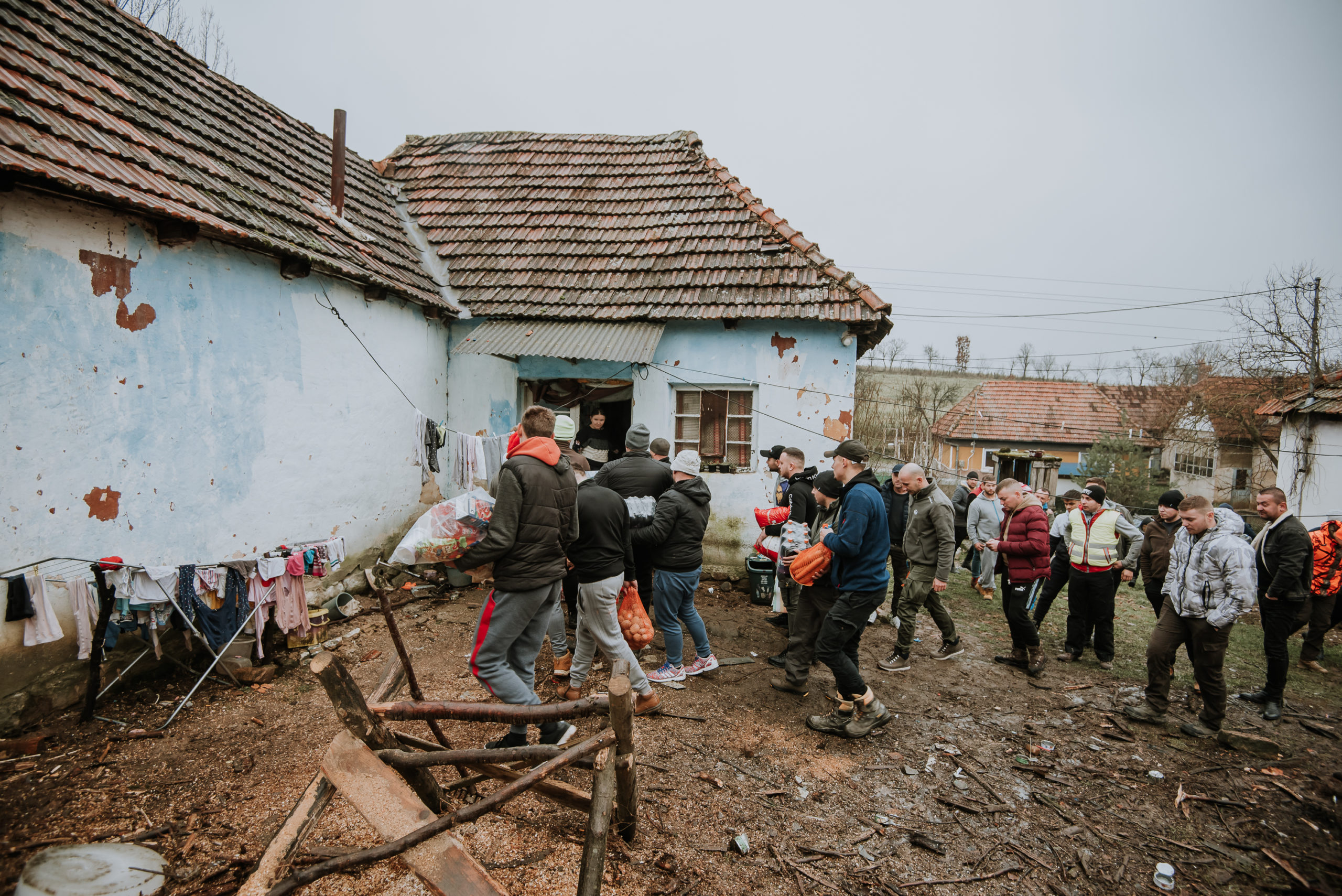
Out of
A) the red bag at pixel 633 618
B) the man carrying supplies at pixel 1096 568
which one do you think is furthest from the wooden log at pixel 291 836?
the man carrying supplies at pixel 1096 568

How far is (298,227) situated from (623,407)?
18.6 feet

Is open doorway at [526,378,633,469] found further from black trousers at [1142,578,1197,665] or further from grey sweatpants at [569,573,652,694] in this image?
black trousers at [1142,578,1197,665]

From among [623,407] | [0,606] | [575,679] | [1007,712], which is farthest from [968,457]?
[0,606]

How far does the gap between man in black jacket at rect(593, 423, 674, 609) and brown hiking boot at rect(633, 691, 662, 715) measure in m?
0.89

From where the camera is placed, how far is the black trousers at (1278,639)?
17.2 ft

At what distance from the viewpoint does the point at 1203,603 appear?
4.62 m

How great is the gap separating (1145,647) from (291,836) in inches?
346

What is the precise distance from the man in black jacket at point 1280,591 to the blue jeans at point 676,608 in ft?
16.8

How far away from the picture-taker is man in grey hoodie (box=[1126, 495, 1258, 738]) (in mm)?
4465

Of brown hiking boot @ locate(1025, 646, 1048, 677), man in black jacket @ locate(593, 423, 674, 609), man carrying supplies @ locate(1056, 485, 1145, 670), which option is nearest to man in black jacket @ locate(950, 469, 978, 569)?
man carrying supplies @ locate(1056, 485, 1145, 670)

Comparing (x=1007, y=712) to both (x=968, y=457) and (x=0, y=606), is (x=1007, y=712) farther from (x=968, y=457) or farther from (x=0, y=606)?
(x=968, y=457)

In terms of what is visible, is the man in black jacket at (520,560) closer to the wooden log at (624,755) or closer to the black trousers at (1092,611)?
the wooden log at (624,755)

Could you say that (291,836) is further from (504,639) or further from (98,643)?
(98,643)

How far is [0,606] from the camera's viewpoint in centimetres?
389
